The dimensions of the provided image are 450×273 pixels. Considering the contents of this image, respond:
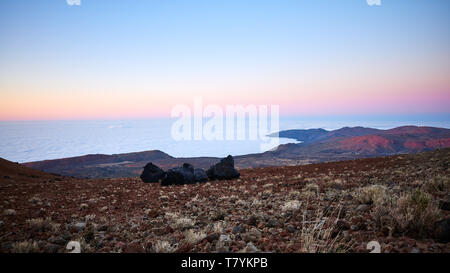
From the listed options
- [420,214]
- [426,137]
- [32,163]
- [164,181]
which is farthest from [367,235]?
[426,137]

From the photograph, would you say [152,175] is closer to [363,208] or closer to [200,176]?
[200,176]

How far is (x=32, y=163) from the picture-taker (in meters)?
67.6

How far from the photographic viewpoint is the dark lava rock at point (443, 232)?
120 inches

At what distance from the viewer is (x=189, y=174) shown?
15234 millimetres

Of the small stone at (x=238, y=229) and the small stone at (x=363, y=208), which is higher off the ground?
the small stone at (x=363, y=208)

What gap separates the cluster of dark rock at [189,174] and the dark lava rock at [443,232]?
1287 centimetres

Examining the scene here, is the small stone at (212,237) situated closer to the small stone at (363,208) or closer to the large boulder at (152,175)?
the small stone at (363,208)

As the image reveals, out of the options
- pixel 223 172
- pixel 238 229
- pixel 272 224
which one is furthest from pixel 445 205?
pixel 223 172

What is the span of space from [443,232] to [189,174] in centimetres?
1342

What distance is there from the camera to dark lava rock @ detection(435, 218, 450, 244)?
3.05 metres

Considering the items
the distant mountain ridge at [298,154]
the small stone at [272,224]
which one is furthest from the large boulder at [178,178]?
the distant mountain ridge at [298,154]
